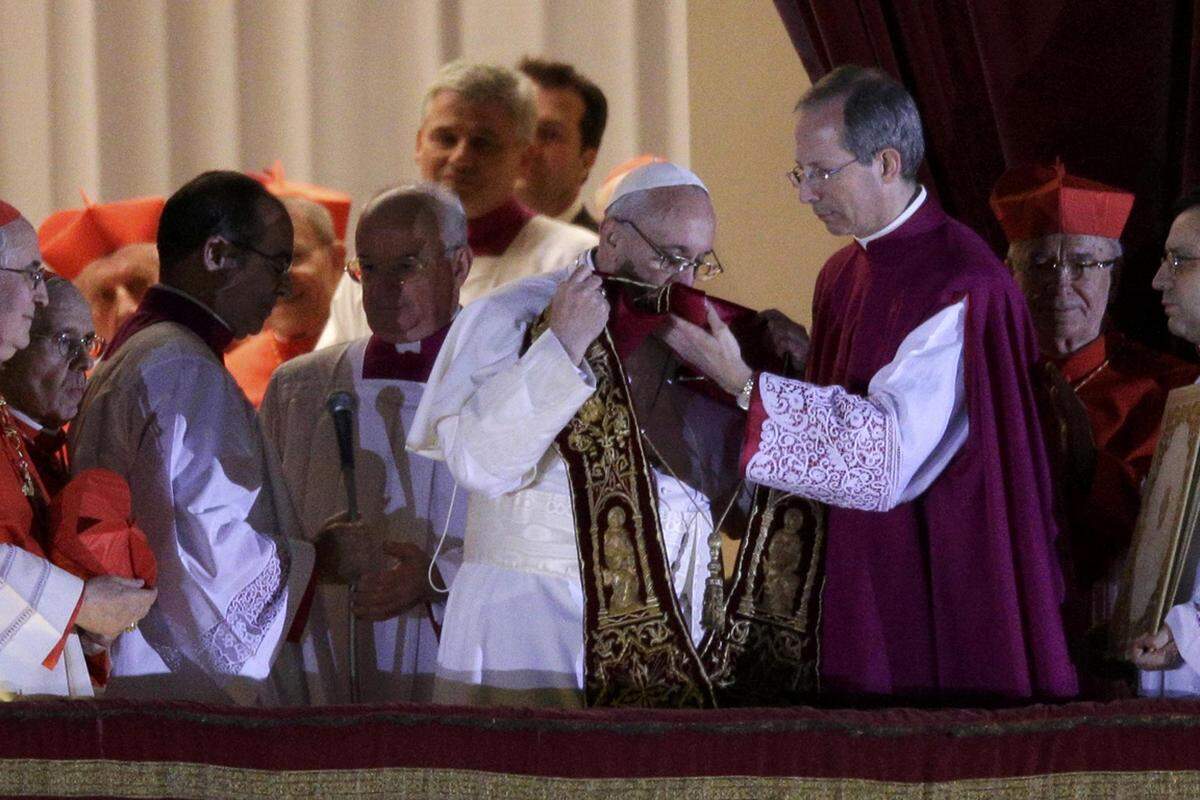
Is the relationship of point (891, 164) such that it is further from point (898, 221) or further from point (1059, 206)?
point (1059, 206)

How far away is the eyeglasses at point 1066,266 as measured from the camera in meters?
4.24

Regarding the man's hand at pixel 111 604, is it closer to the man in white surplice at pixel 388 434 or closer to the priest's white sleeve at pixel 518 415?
the priest's white sleeve at pixel 518 415

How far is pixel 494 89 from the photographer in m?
5.21

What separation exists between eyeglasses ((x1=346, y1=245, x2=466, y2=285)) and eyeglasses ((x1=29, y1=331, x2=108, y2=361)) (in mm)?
690

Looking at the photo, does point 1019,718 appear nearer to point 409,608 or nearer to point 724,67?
point 409,608

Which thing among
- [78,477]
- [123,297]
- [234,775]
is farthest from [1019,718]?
[123,297]

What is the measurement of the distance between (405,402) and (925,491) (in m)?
1.49

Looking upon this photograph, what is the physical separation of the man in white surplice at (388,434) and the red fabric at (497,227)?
0.91 metres

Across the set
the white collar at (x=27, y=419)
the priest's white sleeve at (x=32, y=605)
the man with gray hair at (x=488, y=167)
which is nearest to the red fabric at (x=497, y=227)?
the man with gray hair at (x=488, y=167)

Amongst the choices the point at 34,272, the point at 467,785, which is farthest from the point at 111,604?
the point at 467,785

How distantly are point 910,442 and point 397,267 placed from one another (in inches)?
60.2

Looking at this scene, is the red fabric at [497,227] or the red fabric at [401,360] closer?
the red fabric at [401,360]

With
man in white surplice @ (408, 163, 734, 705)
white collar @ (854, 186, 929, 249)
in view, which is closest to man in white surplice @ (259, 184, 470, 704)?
man in white surplice @ (408, 163, 734, 705)

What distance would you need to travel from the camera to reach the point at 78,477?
A: 333cm
